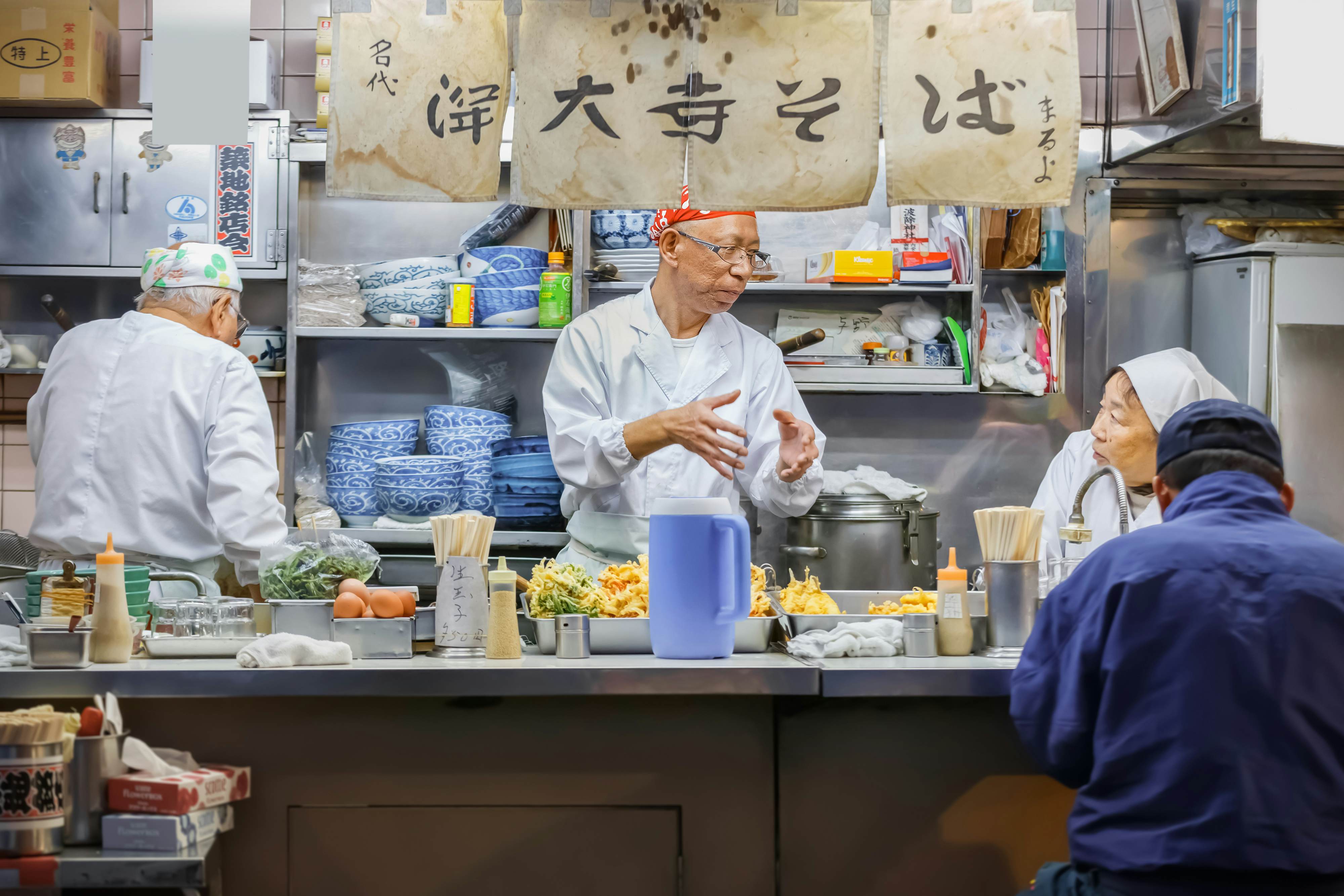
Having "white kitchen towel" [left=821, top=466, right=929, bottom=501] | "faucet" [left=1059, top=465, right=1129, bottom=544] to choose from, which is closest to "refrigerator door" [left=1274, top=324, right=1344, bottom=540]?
"white kitchen towel" [left=821, top=466, right=929, bottom=501]

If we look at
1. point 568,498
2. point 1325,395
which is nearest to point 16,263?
point 568,498

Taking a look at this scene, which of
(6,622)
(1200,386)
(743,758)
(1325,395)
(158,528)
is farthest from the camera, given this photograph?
(1325,395)

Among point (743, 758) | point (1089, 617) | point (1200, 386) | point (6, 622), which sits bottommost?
point (743, 758)

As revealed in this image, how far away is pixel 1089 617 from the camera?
1530mm

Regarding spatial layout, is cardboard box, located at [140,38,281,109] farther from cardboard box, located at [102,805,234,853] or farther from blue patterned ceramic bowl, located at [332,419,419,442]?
cardboard box, located at [102,805,234,853]

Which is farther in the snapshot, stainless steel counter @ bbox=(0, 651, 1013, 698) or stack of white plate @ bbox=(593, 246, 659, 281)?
stack of white plate @ bbox=(593, 246, 659, 281)

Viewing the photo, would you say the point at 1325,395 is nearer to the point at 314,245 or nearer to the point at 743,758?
the point at 743,758

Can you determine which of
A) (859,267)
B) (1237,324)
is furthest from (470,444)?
(1237,324)

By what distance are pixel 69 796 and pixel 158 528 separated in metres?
1.47

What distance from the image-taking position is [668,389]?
345 centimetres

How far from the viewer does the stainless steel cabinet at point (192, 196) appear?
4.22 m

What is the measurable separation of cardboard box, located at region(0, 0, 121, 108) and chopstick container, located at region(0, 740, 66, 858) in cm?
326

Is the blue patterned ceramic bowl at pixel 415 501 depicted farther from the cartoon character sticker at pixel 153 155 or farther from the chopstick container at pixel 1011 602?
the chopstick container at pixel 1011 602

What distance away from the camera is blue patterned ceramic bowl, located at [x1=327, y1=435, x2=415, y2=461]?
4.16m
